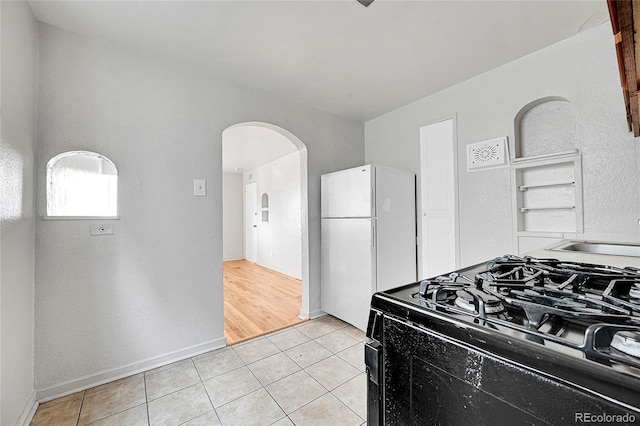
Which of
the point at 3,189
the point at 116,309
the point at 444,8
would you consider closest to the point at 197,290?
the point at 116,309

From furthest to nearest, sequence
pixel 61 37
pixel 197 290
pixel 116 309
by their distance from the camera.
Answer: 1. pixel 197 290
2. pixel 116 309
3. pixel 61 37

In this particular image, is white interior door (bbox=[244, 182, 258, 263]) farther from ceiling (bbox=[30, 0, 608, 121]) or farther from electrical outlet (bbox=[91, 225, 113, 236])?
electrical outlet (bbox=[91, 225, 113, 236])

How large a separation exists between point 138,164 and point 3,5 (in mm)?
961

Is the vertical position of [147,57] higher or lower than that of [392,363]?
higher

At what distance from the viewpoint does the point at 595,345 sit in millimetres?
347

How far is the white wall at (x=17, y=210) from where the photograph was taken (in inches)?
50.2

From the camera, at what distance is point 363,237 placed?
8.21ft

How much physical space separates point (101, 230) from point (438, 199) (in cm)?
288

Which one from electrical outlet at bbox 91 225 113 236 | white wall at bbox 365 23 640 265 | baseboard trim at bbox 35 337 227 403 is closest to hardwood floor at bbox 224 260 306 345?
baseboard trim at bbox 35 337 227 403

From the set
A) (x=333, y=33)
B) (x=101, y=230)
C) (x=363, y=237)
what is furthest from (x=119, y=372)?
(x=333, y=33)

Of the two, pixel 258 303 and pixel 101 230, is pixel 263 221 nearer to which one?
pixel 258 303

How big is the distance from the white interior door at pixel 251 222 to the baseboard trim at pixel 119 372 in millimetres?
4228

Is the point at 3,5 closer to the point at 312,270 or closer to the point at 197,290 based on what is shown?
the point at 197,290

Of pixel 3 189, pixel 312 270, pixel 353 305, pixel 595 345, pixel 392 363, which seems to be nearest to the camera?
pixel 595 345
